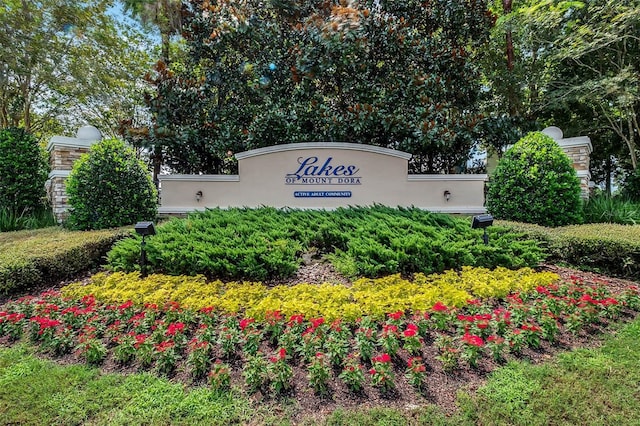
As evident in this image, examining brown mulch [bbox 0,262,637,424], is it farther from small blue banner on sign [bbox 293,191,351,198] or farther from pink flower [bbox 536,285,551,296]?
small blue banner on sign [bbox 293,191,351,198]

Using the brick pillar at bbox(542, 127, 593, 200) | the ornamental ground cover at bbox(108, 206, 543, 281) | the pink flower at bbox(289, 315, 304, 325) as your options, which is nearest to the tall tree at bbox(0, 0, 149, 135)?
the ornamental ground cover at bbox(108, 206, 543, 281)

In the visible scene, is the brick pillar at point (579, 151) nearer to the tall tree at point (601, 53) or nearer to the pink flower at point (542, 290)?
the tall tree at point (601, 53)

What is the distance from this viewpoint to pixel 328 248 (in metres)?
5.30

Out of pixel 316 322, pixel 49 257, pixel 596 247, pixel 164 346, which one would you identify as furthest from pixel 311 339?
pixel 596 247

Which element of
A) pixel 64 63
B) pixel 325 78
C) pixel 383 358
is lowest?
pixel 383 358

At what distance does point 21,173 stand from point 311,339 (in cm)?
858

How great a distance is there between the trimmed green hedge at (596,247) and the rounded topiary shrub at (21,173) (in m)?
10.0

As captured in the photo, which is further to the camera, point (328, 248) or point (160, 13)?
point (160, 13)

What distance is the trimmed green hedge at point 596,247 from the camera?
435 centimetres

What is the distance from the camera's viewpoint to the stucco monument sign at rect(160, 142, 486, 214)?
296 inches

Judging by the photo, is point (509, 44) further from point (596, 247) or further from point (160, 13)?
point (160, 13)

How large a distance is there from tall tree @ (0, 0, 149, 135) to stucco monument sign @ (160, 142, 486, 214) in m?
5.73

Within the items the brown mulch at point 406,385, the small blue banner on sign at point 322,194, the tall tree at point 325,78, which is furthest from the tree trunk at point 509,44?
the brown mulch at point 406,385

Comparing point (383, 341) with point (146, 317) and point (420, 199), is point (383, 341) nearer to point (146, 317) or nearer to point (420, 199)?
point (146, 317)
